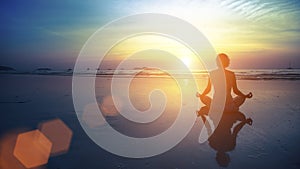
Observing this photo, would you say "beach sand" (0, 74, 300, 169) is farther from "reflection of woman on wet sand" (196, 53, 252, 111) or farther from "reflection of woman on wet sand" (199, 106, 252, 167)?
"reflection of woman on wet sand" (196, 53, 252, 111)

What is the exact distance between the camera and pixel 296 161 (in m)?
4.56

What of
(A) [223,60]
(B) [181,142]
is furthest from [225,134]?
(A) [223,60]

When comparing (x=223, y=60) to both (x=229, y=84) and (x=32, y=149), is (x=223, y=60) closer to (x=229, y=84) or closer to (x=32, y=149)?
(x=229, y=84)

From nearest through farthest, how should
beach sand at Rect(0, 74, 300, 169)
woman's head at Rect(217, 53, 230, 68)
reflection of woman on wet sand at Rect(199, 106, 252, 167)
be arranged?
beach sand at Rect(0, 74, 300, 169), reflection of woman on wet sand at Rect(199, 106, 252, 167), woman's head at Rect(217, 53, 230, 68)

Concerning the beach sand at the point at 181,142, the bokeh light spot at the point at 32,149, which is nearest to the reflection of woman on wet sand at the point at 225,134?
the beach sand at the point at 181,142

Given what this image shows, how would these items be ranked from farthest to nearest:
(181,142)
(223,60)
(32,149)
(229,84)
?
(229,84), (223,60), (181,142), (32,149)

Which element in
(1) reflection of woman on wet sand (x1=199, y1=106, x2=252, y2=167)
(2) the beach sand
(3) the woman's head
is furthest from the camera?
(3) the woman's head

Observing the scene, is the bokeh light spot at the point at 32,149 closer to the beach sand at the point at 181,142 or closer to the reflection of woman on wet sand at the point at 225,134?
the beach sand at the point at 181,142

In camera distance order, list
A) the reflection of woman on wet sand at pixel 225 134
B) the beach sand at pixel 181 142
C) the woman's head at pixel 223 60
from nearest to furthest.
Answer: the beach sand at pixel 181 142, the reflection of woman on wet sand at pixel 225 134, the woman's head at pixel 223 60

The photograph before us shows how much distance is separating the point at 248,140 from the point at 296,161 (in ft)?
4.44

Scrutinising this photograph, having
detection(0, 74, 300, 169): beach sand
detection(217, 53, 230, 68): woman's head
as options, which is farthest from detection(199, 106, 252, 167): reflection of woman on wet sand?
detection(217, 53, 230, 68): woman's head

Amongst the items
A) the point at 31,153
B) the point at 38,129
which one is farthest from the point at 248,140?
the point at 38,129

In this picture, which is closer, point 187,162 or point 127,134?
point 187,162

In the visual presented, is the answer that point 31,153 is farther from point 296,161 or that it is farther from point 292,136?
point 292,136
